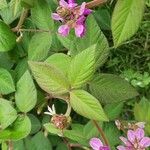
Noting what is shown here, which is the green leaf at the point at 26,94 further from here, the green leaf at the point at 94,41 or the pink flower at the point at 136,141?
the pink flower at the point at 136,141

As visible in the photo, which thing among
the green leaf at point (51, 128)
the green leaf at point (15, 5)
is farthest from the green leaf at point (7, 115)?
the green leaf at point (15, 5)

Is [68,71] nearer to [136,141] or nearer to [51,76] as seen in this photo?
[51,76]

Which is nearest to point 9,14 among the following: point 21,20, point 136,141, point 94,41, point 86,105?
point 21,20

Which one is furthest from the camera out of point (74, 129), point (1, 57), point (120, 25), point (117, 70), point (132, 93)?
point (117, 70)

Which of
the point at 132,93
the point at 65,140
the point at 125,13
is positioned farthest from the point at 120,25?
the point at 65,140

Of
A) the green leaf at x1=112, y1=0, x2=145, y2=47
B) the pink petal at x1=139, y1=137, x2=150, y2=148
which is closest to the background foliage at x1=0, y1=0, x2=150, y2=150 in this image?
the green leaf at x1=112, y1=0, x2=145, y2=47

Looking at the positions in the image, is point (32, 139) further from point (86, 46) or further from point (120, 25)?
point (120, 25)
